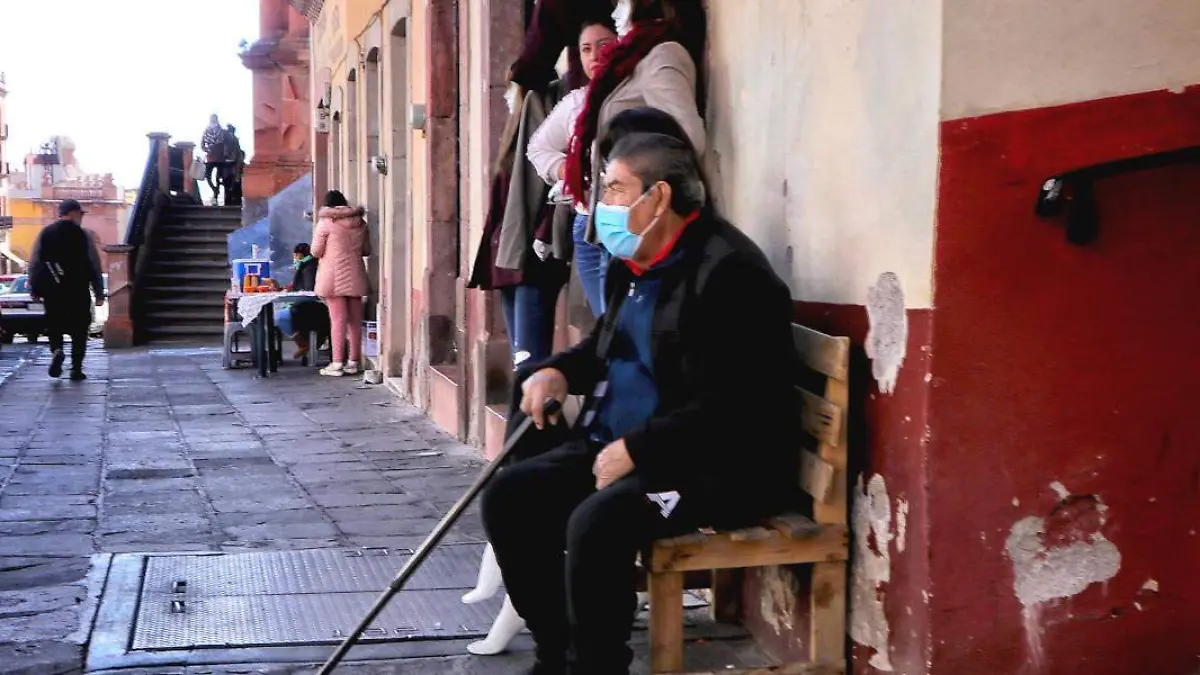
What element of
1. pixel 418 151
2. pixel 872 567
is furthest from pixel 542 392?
pixel 418 151

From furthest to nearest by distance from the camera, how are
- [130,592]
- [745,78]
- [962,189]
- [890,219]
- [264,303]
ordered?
[264,303]
[130,592]
[745,78]
[890,219]
[962,189]

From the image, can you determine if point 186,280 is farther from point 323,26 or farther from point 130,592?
point 130,592

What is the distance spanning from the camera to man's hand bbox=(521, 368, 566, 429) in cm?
405

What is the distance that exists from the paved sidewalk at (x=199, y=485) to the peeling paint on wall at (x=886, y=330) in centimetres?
113

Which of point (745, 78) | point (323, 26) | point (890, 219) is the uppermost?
point (323, 26)

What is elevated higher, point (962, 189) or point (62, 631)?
point (962, 189)

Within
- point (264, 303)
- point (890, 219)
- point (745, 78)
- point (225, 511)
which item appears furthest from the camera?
point (264, 303)

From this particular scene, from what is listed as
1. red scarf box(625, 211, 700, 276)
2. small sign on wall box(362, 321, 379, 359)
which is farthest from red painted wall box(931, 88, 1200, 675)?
small sign on wall box(362, 321, 379, 359)

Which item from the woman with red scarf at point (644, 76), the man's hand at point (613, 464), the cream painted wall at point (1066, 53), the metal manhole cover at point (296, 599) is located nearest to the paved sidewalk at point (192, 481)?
the metal manhole cover at point (296, 599)

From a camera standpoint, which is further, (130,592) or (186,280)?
(186,280)

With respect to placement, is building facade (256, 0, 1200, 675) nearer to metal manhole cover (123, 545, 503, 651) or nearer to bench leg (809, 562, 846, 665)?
bench leg (809, 562, 846, 665)

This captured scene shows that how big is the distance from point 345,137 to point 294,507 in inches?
A: 404

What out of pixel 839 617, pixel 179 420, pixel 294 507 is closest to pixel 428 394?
pixel 179 420

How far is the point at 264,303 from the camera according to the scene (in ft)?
46.3
